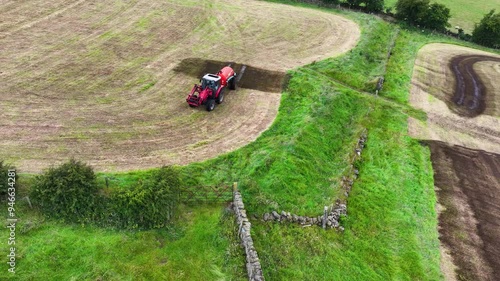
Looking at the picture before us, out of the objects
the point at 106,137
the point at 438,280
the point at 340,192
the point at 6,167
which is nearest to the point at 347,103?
the point at 340,192

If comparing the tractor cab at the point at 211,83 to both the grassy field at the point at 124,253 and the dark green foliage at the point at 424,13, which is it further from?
the dark green foliage at the point at 424,13

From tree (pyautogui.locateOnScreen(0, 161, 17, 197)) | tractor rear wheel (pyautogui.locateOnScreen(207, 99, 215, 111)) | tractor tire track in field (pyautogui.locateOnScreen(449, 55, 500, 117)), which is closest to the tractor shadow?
tractor rear wheel (pyautogui.locateOnScreen(207, 99, 215, 111))

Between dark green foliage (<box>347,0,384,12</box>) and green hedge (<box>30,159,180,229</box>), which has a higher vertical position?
dark green foliage (<box>347,0,384,12</box>)

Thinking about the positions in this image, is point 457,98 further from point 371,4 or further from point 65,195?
point 65,195

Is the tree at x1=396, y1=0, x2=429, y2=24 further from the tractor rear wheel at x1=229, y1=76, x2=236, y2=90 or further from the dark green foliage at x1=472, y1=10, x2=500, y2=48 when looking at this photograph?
the tractor rear wheel at x1=229, y1=76, x2=236, y2=90

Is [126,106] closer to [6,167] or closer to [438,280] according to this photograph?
[6,167]

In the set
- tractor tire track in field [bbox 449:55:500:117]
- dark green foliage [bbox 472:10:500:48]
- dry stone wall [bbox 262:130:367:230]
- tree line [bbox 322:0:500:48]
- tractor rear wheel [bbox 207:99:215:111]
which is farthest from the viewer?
tree line [bbox 322:0:500:48]

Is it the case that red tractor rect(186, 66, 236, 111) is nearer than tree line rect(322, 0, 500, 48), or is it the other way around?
red tractor rect(186, 66, 236, 111)
